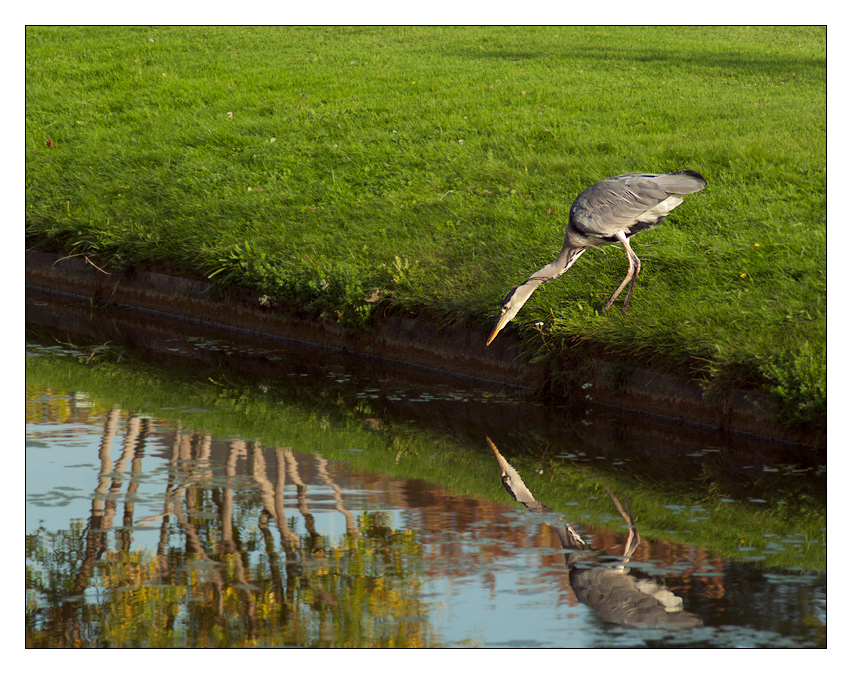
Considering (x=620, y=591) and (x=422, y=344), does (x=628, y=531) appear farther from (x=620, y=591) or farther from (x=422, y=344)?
(x=422, y=344)

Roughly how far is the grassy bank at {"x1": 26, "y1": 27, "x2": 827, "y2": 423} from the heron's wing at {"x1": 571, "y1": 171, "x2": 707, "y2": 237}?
64 cm

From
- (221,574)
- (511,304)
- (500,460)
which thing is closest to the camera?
(221,574)

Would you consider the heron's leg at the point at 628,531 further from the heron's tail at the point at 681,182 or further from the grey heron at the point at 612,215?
the heron's tail at the point at 681,182

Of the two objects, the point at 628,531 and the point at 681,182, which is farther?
the point at 681,182

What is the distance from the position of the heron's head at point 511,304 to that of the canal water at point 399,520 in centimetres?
54

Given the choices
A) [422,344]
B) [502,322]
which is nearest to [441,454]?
[502,322]

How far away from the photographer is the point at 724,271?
812 centimetres

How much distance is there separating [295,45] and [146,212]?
789 cm

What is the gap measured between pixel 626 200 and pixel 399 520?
3432 mm

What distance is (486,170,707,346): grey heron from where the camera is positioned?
7.64 m

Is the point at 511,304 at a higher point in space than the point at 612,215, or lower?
lower

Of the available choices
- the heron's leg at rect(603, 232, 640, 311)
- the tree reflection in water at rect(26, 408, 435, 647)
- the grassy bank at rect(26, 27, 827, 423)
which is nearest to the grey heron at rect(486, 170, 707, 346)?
the heron's leg at rect(603, 232, 640, 311)

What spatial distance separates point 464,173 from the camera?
11.2 m

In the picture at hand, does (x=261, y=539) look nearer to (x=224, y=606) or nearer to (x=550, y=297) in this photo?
(x=224, y=606)
